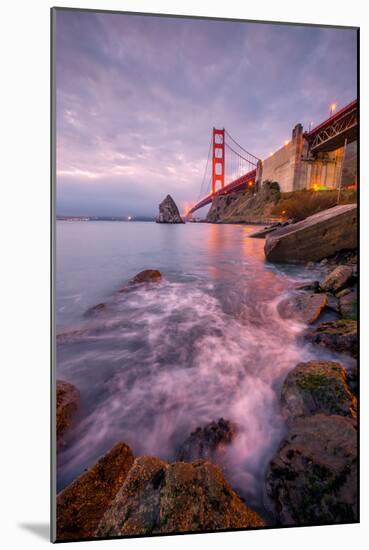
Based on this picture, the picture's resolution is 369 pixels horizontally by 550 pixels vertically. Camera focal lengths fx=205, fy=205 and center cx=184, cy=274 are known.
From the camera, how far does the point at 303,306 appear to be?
2242 mm

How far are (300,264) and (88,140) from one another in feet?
8.70

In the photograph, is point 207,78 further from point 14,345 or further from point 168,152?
point 14,345

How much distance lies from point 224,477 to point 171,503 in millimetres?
456

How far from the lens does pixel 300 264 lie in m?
2.64

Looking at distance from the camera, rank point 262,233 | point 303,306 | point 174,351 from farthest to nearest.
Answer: point 262,233, point 303,306, point 174,351

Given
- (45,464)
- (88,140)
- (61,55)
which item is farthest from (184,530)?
(61,55)

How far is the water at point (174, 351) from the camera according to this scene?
1.59 m

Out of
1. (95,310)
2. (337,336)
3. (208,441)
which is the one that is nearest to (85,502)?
(208,441)

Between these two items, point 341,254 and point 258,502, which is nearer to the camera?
point 258,502

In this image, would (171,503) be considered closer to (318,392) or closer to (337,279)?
(318,392)

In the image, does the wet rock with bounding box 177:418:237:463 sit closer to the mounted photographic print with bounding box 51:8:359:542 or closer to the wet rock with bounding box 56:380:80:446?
the mounted photographic print with bounding box 51:8:359:542

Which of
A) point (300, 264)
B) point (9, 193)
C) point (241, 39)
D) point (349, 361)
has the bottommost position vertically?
point (349, 361)

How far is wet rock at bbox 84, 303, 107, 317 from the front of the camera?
2.07m

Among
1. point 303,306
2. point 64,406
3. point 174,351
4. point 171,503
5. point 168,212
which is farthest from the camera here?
point 168,212
